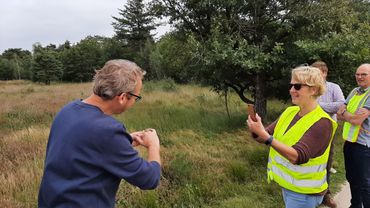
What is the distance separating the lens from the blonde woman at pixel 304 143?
2957 mm

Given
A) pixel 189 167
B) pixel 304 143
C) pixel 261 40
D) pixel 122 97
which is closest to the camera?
pixel 122 97

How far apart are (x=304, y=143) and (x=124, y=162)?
1557 millimetres

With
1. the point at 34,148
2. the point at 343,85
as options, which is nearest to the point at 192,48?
the point at 343,85

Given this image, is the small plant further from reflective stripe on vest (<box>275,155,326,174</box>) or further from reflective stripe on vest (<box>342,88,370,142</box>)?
reflective stripe on vest (<box>275,155,326,174</box>)

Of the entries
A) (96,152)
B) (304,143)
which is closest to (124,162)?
(96,152)

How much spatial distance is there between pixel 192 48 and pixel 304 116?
7613 millimetres

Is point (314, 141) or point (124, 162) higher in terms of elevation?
point (124, 162)

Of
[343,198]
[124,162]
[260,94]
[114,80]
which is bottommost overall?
[343,198]

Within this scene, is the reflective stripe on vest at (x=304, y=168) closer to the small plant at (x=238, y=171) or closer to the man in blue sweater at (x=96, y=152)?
the man in blue sweater at (x=96, y=152)

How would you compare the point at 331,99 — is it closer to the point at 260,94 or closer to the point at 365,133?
the point at 365,133

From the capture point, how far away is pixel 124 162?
208cm

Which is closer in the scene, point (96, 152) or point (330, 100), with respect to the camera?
point (96, 152)

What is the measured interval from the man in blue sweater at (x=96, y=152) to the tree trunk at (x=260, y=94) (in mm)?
9501

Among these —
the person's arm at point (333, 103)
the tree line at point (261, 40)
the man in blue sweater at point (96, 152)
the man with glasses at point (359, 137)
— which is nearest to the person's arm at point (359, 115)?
the man with glasses at point (359, 137)
